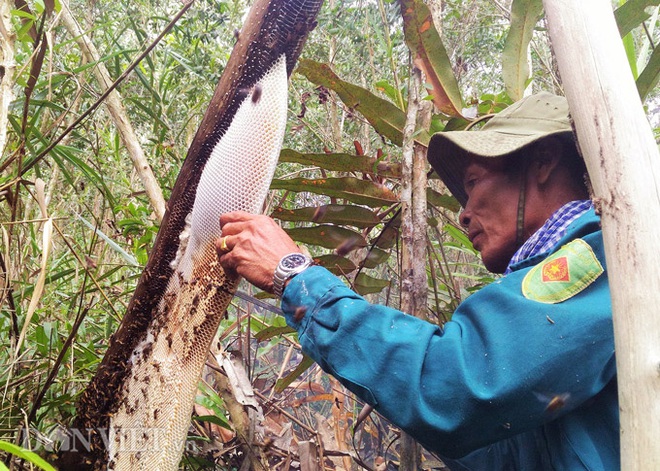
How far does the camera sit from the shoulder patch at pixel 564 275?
105cm

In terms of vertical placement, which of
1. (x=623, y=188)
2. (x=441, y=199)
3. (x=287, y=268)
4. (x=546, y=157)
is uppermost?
(x=623, y=188)

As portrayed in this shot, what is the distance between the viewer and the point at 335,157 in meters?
1.97

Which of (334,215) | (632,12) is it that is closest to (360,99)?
(334,215)

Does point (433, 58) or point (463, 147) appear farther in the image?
point (433, 58)

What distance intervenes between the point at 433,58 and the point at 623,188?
4.02 feet

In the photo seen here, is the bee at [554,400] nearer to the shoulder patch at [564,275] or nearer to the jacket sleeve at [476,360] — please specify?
the jacket sleeve at [476,360]

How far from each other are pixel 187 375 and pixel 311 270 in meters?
0.44

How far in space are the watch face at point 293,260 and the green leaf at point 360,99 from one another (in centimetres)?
87

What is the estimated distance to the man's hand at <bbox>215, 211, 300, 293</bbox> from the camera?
123cm

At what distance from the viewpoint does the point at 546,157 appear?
57.1 inches

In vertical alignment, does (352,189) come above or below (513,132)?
below

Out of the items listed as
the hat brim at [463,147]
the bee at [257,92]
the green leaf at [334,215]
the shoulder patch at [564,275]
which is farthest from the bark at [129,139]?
the shoulder patch at [564,275]

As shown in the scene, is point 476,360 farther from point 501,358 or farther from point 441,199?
point 441,199

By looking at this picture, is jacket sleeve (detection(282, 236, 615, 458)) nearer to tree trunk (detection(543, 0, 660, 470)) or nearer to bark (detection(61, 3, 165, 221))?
tree trunk (detection(543, 0, 660, 470))
